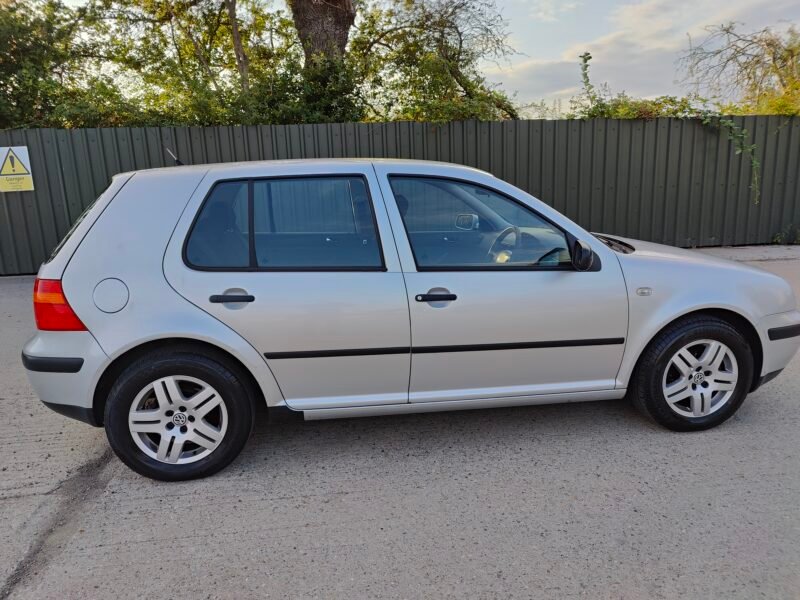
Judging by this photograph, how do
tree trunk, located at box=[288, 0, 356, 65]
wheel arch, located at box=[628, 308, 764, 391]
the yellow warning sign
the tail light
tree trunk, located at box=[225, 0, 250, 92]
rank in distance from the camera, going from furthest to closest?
tree trunk, located at box=[225, 0, 250, 92] < tree trunk, located at box=[288, 0, 356, 65] < the yellow warning sign < wheel arch, located at box=[628, 308, 764, 391] < the tail light

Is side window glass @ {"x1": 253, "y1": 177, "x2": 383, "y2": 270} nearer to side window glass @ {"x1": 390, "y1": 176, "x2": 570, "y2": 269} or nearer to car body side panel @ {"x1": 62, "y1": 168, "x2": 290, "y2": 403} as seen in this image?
side window glass @ {"x1": 390, "y1": 176, "x2": 570, "y2": 269}

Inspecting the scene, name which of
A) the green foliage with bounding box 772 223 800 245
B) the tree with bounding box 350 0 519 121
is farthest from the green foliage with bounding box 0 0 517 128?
the green foliage with bounding box 772 223 800 245

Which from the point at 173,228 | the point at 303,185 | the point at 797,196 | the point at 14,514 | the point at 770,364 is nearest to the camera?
the point at 14,514

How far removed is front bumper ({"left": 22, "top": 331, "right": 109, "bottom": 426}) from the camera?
282 cm

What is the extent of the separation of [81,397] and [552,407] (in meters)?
2.88

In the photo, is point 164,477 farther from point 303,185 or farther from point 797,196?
point 797,196

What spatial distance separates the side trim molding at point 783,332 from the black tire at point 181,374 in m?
3.07

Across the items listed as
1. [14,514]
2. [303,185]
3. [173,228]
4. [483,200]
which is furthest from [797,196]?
[14,514]

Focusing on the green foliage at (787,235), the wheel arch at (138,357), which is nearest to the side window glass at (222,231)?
the wheel arch at (138,357)

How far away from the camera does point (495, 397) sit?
3.22 metres

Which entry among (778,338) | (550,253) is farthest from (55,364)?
(778,338)

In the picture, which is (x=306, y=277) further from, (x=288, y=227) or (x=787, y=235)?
(x=787, y=235)

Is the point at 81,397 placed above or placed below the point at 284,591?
above

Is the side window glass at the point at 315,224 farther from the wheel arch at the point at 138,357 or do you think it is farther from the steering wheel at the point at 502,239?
the steering wheel at the point at 502,239
